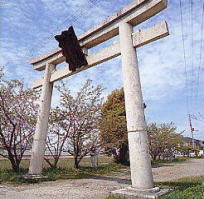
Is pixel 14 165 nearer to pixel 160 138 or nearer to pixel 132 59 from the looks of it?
pixel 132 59

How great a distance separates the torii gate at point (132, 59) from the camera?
16.7ft

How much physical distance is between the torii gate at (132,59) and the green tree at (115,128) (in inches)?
219

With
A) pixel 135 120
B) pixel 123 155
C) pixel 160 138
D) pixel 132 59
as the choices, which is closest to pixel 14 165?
pixel 135 120

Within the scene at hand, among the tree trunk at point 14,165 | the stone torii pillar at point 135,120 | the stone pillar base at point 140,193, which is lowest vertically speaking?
the stone pillar base at point 140,193

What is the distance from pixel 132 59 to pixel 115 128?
337 inches

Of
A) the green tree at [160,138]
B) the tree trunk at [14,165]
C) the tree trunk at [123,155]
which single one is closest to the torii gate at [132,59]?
the tree trunk at [14,165]

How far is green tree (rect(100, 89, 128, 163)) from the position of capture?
44.0ft

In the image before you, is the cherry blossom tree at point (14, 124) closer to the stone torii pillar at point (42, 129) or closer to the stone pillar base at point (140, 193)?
the stone torii pillar at point (42, 129)

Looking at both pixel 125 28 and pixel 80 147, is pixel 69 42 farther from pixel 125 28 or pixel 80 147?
pixel 80 147

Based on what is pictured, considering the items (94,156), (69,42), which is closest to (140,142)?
(69,42)

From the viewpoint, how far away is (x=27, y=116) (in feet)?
35.1

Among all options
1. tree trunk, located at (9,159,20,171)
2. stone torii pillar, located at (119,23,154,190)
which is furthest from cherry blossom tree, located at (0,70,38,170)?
stone torii pillar, located at (119,23,154,190)

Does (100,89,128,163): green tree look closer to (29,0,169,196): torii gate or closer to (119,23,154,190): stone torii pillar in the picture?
(29,0,169,196): torii gate

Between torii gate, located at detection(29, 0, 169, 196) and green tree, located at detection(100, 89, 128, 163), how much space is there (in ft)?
18.3
